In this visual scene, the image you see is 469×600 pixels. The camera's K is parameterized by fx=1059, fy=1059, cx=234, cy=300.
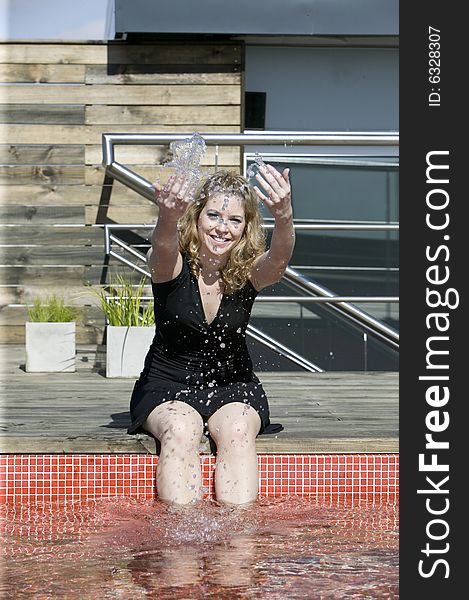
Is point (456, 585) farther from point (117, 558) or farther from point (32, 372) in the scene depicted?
point (32, 372)

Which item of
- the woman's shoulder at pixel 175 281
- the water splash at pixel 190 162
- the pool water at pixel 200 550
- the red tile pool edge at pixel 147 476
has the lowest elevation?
the pool water at pixel 200 550

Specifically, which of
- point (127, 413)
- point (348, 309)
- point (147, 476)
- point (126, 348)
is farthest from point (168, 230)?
point (348, 309)

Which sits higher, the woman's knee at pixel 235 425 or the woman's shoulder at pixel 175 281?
the woman's shoulder at pixel 175 281

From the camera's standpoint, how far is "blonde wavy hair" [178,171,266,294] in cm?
312

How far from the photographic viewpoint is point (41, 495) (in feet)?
10.4

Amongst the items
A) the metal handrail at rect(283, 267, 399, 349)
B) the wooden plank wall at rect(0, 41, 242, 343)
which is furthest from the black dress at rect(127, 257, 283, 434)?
the wooden plank wall at rect(0, 41, 242, 343)

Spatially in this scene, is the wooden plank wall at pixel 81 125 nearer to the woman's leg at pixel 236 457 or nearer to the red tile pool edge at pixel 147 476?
the red tile pool edge at pixel 147 476

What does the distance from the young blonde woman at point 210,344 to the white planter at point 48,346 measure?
195 cm

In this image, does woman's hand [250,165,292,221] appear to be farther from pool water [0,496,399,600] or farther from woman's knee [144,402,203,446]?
pool water [0,496,399,600]

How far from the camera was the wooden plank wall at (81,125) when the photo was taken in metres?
6.02

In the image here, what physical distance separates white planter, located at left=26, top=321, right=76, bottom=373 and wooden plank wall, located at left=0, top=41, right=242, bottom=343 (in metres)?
0.94

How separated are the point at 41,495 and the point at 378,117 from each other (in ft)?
12.4

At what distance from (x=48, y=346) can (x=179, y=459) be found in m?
2.29

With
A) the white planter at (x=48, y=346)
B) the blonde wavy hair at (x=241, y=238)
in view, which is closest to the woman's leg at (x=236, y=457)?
the blonde wavy hair at (x=241, y=238)
